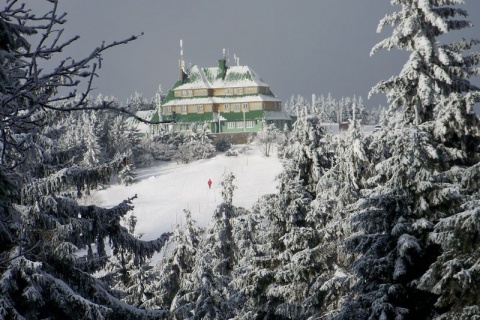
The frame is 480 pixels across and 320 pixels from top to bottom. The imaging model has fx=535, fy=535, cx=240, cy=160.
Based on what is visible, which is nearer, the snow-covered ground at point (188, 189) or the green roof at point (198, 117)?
the snow-covered ground at point (188, 189)

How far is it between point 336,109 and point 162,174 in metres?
94.6

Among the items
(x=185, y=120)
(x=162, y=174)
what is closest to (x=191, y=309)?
(x=162, y=174)

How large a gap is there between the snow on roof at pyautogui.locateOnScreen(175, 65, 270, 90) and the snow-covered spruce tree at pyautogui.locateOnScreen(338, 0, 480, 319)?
79.8 meters

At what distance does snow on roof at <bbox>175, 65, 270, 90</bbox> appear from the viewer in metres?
94.4

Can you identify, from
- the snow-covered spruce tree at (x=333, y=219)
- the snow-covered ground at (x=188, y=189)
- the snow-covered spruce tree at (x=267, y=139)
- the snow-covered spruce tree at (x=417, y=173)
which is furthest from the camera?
the snow-covered spruce tree at (x=267, y=139)

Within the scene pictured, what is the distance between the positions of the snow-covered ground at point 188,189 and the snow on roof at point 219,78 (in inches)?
606

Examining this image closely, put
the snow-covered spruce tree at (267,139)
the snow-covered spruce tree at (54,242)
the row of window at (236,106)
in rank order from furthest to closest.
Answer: the row of window at (236,106)
the snow-covered spruce tree at (267,139)
the snow-covered spruce tree at (54,242)

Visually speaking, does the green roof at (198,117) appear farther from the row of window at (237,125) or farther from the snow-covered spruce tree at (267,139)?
the snow-covered spruce tree at (267,139)

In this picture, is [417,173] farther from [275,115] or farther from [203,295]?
[275,115]

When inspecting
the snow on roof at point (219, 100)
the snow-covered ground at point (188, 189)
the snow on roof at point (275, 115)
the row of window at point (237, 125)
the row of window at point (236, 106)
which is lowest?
the snow-covered ground at point (188, 189)

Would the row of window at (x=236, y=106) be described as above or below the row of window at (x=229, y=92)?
below

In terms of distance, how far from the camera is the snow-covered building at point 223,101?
93.0 meters

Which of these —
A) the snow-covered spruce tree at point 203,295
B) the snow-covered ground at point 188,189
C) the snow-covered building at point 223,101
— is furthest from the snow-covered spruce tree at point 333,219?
the snow-covered building at point 223,101

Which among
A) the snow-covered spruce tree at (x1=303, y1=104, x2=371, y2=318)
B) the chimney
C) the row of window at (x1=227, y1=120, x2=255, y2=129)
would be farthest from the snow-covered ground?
the snow-covered spruce tree at (x1=303, y1=104, x2=371, y2=318)
